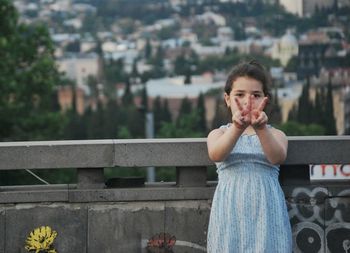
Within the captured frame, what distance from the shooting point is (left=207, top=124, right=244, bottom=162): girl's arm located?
5426mm

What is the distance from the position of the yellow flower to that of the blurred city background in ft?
99.2

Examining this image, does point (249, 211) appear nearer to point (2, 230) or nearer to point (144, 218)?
point (144, 218)

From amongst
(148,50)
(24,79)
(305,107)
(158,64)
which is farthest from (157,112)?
(24,79)

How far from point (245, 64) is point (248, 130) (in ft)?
1.11

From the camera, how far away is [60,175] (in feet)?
135

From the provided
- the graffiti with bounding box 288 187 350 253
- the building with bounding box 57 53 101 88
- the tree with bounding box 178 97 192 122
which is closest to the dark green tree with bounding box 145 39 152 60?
the building with bounding box 57 53 101 88

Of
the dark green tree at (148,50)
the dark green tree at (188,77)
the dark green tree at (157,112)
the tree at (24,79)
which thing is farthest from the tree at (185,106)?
the tree at (24,79)

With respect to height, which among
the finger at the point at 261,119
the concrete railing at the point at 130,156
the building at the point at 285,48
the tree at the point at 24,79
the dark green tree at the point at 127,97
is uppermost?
the building at the point at 285,48

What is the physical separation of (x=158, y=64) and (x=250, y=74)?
14352 centimetres

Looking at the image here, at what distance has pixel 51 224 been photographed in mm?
6672

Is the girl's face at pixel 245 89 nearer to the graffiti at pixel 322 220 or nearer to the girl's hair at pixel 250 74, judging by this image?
the girl's hair at pixel 250 74

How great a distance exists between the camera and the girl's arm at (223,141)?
5.43m

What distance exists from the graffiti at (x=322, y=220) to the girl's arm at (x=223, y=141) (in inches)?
47.2

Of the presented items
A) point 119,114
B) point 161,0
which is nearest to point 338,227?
point 119,114
